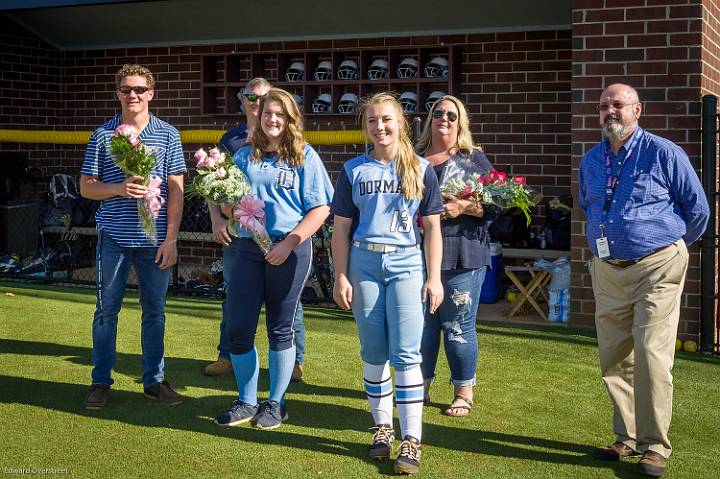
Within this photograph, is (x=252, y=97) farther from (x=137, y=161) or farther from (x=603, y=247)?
(x=603, y=247)

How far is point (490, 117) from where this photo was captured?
1131 centimetres

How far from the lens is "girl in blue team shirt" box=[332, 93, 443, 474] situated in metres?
4.74

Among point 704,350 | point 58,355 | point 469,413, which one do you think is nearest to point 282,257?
point 469,413

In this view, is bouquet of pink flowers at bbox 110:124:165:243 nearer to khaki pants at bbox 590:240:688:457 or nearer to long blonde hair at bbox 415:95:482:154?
long blonde hair at bbox 415:95:482:154

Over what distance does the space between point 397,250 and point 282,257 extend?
720 mm

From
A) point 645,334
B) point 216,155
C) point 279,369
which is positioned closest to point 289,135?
point 216,155

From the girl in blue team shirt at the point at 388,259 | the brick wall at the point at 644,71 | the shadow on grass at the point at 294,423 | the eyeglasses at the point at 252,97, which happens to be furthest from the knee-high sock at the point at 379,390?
the brick wall at the point at 644,71

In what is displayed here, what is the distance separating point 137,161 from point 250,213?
0.83 meters

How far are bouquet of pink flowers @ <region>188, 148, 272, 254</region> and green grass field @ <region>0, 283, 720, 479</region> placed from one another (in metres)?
1.14

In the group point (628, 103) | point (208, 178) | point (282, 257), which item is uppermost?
point (628, 103)

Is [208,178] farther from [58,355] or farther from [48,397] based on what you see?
[58,355]

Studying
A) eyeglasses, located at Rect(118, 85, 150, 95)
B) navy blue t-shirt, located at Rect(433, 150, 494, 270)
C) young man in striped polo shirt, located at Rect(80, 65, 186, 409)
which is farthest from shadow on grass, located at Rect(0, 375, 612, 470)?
eyeglasses, located at Rect(118, 85, 150, 95)

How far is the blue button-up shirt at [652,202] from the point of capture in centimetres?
474

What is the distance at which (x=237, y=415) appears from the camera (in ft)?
17.8
